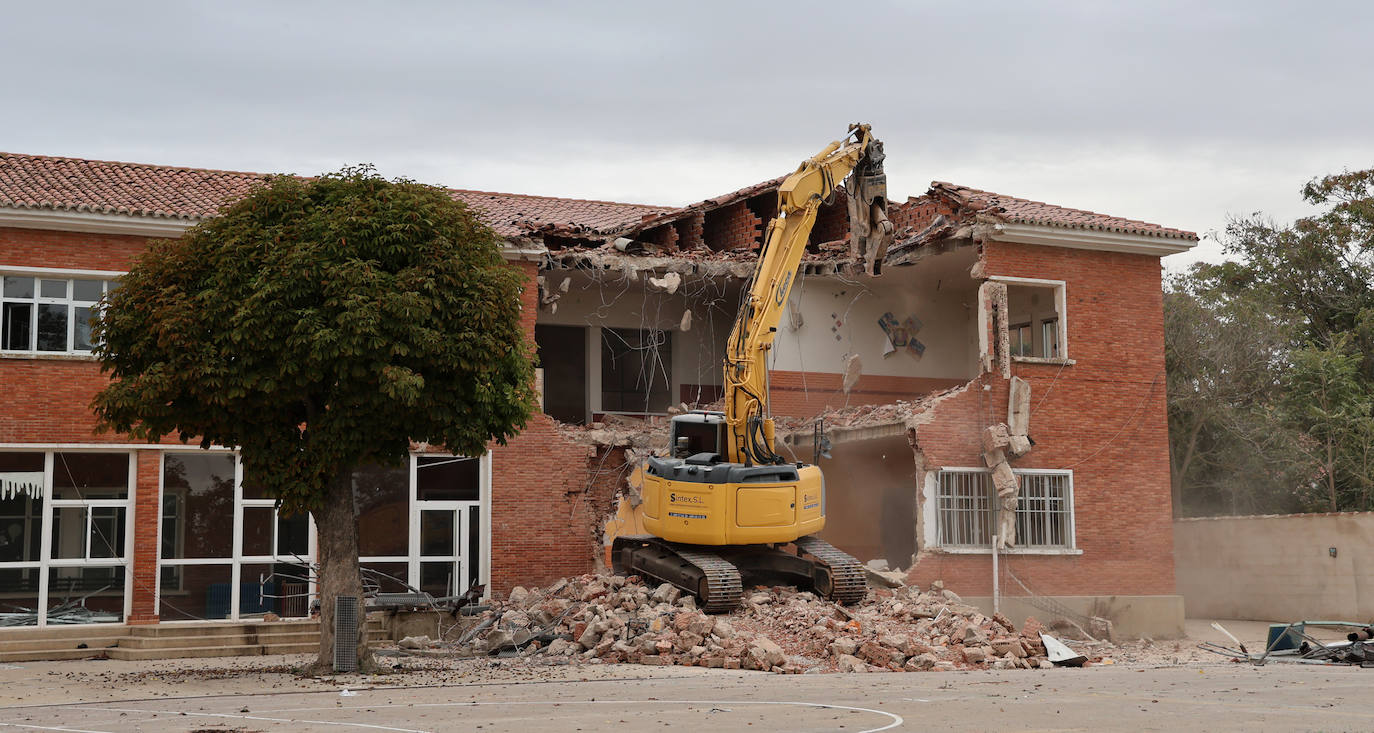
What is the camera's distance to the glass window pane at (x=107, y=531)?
20.2 metres

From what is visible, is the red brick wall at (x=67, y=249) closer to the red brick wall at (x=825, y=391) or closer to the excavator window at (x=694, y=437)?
the excavator window at (x=694, y=437)

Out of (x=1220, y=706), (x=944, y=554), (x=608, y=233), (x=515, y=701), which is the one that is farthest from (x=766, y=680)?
(x=608, y=233)

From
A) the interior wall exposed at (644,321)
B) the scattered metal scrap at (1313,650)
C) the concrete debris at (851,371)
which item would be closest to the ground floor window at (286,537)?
the interior wall exposed at (644,321)

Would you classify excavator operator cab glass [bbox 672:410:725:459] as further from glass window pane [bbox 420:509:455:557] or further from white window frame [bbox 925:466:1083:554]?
white window frame [bbox 925:466:1083:554]

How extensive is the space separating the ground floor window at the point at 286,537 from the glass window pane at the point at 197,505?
0.05 ft

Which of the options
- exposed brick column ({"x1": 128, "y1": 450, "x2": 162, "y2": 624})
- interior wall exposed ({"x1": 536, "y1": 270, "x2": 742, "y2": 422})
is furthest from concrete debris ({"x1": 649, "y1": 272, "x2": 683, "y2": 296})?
exposed brick column ({"x1": 128, "y1": 450, "x2": 162, "y2": 624})

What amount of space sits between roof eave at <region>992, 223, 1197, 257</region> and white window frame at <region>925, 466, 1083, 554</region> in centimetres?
414

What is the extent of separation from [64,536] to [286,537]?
322cm

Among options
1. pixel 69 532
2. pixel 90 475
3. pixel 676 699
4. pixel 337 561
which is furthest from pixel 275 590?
pixel 676 699

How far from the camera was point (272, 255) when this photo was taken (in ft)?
46.9

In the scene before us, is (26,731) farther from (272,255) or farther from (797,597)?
(797,597)

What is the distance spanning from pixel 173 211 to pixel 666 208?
10.2 meters

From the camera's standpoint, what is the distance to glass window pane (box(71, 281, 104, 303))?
20312 mm

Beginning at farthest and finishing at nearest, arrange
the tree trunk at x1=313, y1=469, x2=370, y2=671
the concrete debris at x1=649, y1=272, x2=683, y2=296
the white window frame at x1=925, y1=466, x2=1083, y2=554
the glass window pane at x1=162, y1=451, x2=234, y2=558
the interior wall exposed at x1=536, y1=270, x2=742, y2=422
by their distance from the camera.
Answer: the interior wall exposed at x1=536, y1=270, x2=742, y2=422
the concrete debris at x1=649, y1=272, x2=683, y2=296
the white window frame at x1=925, y1=466, x2=1083, y2=554
the glass window pane at x1=162, y1=451, x2=234, y2=558
the tree trunk at x1=313, y1=469, x2=370, y2=671
